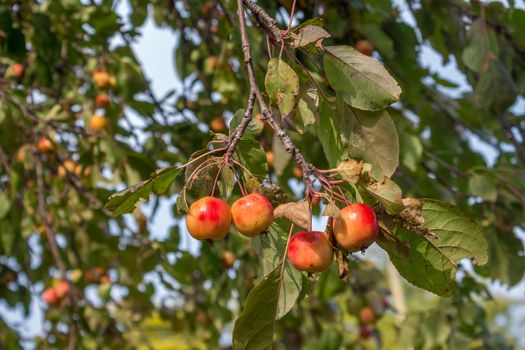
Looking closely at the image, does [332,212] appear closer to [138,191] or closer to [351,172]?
[351,172]

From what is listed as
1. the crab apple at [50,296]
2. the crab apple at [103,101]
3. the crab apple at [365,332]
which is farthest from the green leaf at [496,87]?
the crab apple at [50,296]

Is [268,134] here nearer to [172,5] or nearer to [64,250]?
[172,5]

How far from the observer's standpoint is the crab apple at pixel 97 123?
2287mm

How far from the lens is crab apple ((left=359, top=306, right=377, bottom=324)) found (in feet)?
10.0

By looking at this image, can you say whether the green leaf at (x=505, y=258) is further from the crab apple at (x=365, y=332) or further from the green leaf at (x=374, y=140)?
the crab apple at (x=365, y=332)

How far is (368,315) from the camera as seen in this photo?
3.09m

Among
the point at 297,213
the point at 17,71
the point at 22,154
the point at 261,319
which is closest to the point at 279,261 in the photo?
the point at 261,319

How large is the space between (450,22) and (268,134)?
2.11 ft

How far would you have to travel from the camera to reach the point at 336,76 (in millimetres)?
1043

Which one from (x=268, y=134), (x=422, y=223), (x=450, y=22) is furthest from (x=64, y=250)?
(x=422, y=223)

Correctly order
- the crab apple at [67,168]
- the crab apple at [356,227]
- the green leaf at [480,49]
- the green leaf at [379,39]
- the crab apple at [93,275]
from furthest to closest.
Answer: the crab apple at [93,275] → the crab apple at [67,168] → the green leaf at [379,39] → the green leaf at [480,49] → the crab apple at [356,227]

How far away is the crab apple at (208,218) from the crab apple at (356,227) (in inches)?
5.8

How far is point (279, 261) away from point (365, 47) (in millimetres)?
1123

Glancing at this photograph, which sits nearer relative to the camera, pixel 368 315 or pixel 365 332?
pixel 368 315
